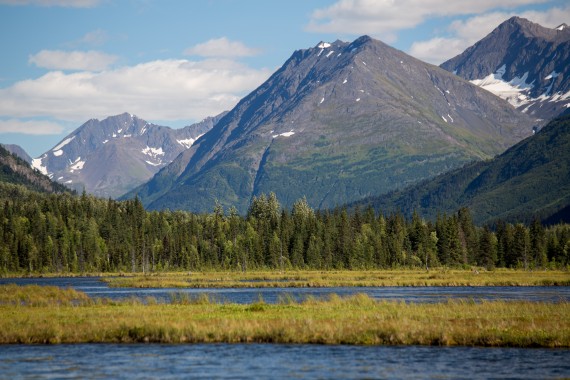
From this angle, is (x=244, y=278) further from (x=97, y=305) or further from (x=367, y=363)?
(x=367, y=363)

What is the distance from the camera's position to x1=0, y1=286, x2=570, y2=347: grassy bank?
56500 mm

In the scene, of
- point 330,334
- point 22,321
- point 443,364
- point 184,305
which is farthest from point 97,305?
point 443,364

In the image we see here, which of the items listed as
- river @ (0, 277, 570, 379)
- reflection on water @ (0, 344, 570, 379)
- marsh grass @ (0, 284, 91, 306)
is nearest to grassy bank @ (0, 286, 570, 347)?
river @ (0, 277, 570, 379)

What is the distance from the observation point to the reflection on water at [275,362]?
45906mm

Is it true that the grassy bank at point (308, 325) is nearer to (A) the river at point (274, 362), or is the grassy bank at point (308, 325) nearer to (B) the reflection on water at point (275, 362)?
(A) the river at point (274, 362)

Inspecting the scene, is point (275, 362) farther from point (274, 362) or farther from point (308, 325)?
point (308, 325)

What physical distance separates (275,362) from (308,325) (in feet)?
30.6

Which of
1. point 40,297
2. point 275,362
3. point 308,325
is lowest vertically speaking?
point 275,362

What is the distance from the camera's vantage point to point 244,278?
169000 mm

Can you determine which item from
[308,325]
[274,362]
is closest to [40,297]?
[308,325]

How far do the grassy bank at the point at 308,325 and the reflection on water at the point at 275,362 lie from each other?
1.30 m

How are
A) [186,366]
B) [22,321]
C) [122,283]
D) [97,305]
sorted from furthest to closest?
[122,283] → [97,305] → [22,321] → [186,366]

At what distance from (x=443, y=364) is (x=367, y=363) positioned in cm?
493

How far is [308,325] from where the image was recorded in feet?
193
